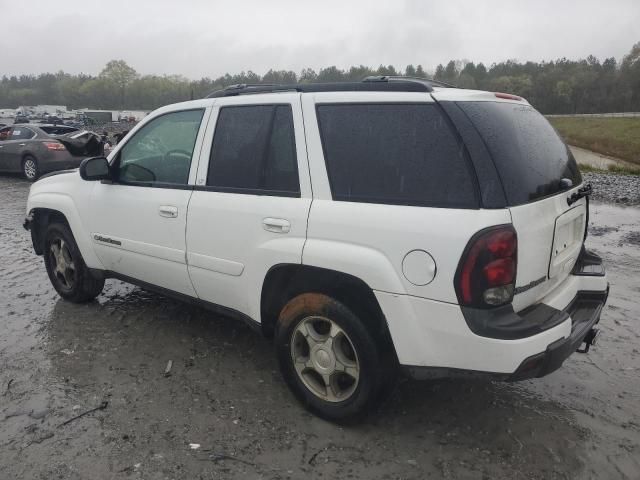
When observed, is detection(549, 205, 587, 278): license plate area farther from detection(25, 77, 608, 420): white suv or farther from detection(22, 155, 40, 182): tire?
detection(22, 155, 40, 182): tire

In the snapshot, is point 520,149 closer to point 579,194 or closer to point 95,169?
point 579,194

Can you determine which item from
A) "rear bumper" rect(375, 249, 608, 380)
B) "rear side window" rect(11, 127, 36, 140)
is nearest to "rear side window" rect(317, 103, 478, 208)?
"rear bumper" rect(375, 249, 608, 380)

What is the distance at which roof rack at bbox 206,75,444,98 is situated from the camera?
286 cm

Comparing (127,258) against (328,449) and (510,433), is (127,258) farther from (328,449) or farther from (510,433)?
(510,433)

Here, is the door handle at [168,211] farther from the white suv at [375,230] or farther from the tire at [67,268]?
the tire at [67,268]

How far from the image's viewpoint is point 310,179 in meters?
3.06

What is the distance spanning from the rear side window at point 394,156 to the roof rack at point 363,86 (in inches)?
4.3

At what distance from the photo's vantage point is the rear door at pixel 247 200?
3.13 m

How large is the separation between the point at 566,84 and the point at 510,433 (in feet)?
282

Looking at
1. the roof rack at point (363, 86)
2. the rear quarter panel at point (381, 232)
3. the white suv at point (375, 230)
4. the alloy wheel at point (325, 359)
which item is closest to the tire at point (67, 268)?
the white suv at point (375, 230)

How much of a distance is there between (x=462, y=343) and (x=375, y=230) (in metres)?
0.70

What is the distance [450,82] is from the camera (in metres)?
33.2

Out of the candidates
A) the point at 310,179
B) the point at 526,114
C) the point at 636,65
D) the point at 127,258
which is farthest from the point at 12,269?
the point at 636,65

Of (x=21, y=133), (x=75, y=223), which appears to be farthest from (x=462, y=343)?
(x=21, y=133)
